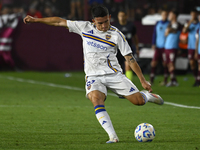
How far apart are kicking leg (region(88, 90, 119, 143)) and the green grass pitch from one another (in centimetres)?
14

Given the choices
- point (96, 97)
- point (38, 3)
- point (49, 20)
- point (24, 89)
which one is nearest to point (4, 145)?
point (96, 97)

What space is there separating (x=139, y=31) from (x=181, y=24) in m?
1.84

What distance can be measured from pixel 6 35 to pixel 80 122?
535 inches

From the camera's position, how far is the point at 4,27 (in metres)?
20.6

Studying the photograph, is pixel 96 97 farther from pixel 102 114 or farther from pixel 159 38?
pixel 159 38

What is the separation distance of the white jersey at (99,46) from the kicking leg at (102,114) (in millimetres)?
380

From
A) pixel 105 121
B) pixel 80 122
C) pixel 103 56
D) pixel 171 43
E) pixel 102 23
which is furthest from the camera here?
pixel 171 43

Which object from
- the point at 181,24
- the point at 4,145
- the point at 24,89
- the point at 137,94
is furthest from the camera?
the point at 181,24

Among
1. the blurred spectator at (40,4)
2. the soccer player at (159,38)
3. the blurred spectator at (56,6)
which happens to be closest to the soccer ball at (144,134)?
the soccer player at (159,38)

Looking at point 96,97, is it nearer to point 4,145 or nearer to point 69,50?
point 4,145

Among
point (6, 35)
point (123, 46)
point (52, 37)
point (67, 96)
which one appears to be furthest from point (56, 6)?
point (123, 46)

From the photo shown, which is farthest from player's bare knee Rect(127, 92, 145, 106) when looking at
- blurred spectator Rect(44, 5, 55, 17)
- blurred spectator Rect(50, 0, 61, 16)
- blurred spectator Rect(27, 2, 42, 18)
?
blurred spectator Rect(50, 0, 61, 16)

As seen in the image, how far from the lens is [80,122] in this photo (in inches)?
301

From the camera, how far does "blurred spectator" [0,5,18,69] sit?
20.4 meters
